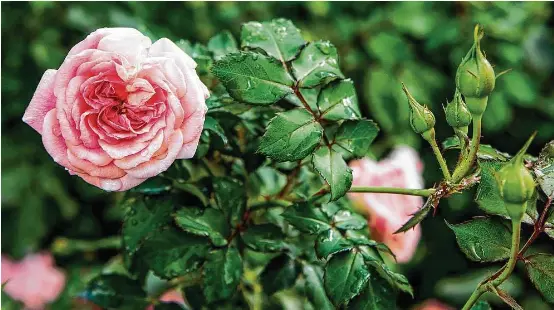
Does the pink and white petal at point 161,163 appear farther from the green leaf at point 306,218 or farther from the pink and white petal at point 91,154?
the green leaf at point 306,218

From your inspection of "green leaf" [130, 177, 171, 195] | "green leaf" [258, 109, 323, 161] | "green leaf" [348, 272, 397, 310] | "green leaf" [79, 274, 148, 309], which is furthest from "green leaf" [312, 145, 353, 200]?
"green leaf" [79, 274, 148, 309]

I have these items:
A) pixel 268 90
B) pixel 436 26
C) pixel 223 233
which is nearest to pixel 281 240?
pixel 223 233

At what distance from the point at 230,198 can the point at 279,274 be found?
0.35ft

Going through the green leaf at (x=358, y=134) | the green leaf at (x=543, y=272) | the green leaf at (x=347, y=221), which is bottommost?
the green leaf at (x=347, y=221)

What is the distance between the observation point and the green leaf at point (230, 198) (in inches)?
37.0

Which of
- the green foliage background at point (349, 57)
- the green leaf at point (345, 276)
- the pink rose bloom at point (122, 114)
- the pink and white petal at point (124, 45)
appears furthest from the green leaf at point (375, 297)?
the green foliage background at point (349, 57)

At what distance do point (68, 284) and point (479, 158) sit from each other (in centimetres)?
117

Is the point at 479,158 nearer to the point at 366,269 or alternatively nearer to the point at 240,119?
the point at 366,269

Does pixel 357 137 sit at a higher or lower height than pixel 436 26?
higher

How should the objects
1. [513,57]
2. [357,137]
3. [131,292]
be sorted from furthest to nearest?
[513,57], [131,292], [357,137]

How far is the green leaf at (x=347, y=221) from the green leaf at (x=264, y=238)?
0.07 meters

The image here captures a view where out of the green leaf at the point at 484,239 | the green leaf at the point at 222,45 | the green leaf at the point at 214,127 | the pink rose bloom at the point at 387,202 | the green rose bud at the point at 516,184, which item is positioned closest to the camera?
the green rose bud at the point at 516,184

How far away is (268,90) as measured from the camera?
842 millimetres

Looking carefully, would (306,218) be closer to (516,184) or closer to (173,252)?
(173,252)
